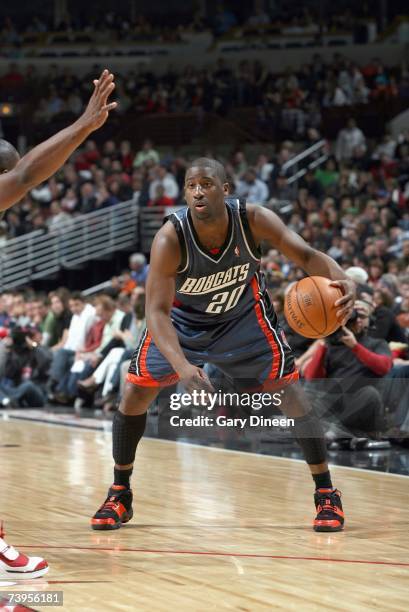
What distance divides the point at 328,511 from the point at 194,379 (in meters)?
1.10

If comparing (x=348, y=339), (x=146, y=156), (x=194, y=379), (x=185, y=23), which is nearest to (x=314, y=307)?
(x=194, y=379)

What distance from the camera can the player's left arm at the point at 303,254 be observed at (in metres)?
5.38

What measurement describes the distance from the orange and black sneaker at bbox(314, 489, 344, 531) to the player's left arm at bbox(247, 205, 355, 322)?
899mm

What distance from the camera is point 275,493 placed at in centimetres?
673

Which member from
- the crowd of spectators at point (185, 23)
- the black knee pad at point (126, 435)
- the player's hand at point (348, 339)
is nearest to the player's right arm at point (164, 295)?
the black knee pad at point (126, 435)

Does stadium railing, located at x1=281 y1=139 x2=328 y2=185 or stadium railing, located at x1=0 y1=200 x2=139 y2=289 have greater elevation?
stadium railing, located at x1=281 y1=139 x2=328 y2=185

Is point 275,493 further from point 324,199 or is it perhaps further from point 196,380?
point 324,199

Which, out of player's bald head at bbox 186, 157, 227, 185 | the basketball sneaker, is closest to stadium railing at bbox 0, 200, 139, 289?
player's bald head at bbox 186, 157, 227, 185

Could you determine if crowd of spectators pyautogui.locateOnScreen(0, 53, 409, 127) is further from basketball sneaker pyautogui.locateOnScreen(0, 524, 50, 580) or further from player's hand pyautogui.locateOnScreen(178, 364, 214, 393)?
basketball sneaker pyautogui.locateOnScreen(0, 524, 50, 580)

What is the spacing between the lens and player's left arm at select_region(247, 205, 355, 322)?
5375mm

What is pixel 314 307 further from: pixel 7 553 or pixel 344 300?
pixel 7 553

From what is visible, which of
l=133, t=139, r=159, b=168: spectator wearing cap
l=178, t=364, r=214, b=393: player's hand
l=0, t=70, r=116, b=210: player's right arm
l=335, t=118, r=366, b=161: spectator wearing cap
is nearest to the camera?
l=0, t=70, r=116, b=210: player's right arm

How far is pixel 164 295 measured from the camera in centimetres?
533

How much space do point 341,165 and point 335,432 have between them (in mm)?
9467
